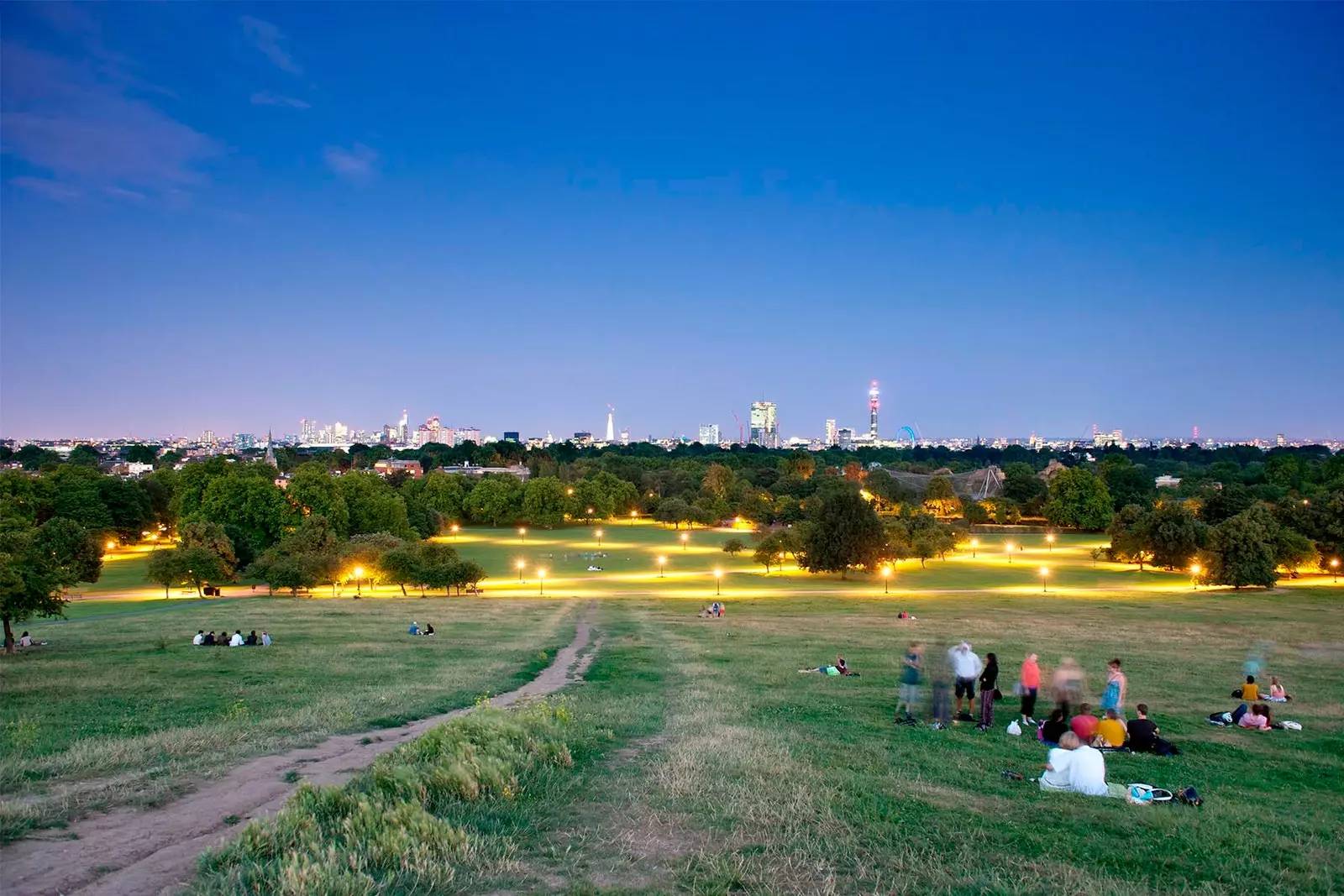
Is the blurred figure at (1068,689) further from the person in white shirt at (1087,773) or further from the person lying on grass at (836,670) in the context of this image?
the person lying on grass at (836,670)

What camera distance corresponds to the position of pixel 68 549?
5162 cm

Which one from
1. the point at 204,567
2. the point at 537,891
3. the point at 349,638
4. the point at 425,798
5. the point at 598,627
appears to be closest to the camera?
the point at 537,891

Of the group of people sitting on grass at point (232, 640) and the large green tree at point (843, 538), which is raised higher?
the large green tree at point (843, 538)

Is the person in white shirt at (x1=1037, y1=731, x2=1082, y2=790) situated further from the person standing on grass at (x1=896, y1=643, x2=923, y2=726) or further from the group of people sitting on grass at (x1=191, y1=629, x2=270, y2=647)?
the group of people sitting on grass at (x1=191, y1=629, x2=270, y2=647)

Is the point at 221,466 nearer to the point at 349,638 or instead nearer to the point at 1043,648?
the point at 349,638

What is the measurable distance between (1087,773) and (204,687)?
2135 centimetres

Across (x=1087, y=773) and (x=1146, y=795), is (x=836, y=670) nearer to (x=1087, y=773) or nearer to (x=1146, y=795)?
(x=1087, y=773)

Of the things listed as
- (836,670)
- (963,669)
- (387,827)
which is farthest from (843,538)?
(387,827)

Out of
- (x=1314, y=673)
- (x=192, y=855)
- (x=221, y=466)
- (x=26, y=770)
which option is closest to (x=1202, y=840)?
(x=192, y=855)

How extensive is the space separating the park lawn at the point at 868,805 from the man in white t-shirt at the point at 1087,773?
1.60ft

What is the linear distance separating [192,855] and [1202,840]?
36.9 feet

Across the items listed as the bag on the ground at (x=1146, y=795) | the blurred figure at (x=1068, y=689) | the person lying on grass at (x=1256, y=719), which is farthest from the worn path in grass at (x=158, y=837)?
the person lying on grass at (x=1256, y=719)

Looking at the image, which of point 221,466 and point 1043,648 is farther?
point 221,466

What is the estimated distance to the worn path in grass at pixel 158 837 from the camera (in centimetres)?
779
